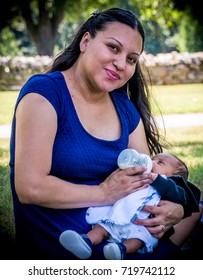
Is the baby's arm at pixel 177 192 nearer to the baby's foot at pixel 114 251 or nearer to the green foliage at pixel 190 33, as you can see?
the baby's foot at pixel 114 251

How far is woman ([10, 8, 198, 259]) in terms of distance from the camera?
1.62 m

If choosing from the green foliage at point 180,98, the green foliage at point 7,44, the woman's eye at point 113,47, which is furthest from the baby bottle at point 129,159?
the green foliage at point 7,44

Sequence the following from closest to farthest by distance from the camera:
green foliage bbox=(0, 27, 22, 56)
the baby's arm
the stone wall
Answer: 1. the baby's arm
2. the stone wall
3. green foliage bbox=(0, 27, 22, 56)

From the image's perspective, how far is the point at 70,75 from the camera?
184cm

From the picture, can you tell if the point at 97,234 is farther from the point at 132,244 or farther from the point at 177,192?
the point at 177,192

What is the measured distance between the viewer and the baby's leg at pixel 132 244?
1710 millimetres

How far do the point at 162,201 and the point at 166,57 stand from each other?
8.83 meters

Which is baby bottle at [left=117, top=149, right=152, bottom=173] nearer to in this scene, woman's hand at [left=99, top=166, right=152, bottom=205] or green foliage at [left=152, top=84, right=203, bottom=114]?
woman's hand at [left=99, top=166, right=152, bottom=205]

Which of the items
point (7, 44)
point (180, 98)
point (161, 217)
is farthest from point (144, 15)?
point (161, 217)

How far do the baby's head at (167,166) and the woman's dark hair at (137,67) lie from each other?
209mm

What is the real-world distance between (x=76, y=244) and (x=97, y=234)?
13 centimetres

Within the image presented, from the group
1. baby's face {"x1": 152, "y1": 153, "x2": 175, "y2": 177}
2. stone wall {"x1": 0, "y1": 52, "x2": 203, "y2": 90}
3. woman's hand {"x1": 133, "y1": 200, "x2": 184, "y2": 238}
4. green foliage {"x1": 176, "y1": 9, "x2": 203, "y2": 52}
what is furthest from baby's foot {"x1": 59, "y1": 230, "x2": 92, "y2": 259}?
green foliage {"x1": 176, "y1": 9, "x2": 203, "y2": 52}

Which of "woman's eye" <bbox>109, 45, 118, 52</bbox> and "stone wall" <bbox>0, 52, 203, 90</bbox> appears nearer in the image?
"woman's eye" <bbox>109, 45, 118, 52</bbox>
